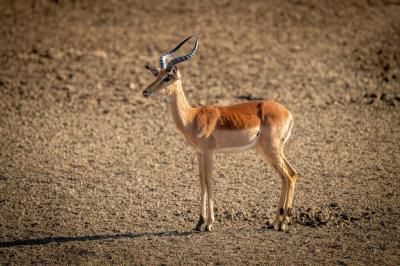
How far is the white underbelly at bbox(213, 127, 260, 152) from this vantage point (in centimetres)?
991

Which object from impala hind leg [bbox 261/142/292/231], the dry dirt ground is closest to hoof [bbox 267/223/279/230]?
impala hind leg [bbox 261/142/292/231]

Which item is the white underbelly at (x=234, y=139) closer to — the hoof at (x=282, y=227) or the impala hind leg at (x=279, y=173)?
the impala hind leg at (x=279, y=173)

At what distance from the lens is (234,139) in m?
9.95

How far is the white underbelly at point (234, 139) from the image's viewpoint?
991cm

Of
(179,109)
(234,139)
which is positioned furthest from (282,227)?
(179,109)

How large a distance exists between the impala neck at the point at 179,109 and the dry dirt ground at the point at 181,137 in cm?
163

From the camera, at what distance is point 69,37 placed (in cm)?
2161

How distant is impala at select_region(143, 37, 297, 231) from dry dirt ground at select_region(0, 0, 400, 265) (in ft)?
1.68

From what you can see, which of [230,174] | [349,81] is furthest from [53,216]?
[349,81]

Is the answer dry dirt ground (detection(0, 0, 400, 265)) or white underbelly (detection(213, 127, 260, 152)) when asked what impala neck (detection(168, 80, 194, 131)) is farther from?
dry dirt ground (detection(0, 0, 400, 265))

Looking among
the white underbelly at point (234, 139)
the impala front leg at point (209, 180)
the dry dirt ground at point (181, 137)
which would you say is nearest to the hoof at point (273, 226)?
the dry dirt ground at point (181, 137)

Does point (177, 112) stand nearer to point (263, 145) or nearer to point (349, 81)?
point (263, 145)

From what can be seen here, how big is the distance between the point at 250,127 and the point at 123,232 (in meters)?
2.64

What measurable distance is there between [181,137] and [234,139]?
4.72 meters
